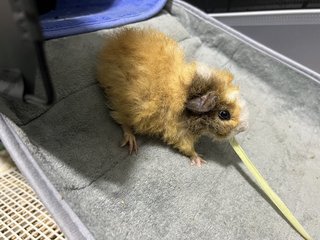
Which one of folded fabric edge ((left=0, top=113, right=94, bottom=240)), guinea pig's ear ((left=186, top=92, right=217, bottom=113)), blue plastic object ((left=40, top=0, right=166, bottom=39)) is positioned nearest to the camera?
folded fabric edge ((left=0, top=113, right=94, bottom=240))

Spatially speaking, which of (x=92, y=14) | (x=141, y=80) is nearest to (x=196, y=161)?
(x=141, y=80)

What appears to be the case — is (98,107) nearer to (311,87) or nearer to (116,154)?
(116,154)

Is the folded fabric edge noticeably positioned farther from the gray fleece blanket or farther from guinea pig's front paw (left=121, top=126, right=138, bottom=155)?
guinea pig's front paw (left=121, top=126, right=138, bottom=155)

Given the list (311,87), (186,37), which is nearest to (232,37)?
(186,37)

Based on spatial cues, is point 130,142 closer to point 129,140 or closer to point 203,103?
point 129,140

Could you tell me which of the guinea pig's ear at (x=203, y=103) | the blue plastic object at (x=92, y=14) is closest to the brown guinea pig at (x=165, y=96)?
the guinea pig's ear at (x=203, y=103)

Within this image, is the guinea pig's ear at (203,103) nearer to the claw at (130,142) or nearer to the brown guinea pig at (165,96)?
the brown guinea pig at (165,96)

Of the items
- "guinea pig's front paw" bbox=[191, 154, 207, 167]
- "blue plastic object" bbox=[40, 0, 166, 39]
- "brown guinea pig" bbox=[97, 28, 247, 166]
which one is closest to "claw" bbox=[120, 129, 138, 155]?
"brown guinea pig" bbox=[97, 28, 247, 166]
